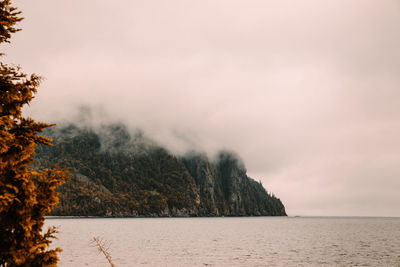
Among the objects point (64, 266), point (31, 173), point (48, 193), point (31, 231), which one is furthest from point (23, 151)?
point (64, 266)

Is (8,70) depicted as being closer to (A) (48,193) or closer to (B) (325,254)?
(A) (48,193)

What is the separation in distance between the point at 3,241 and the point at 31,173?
8.40 ft

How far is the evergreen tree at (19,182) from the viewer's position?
10242 millimetres

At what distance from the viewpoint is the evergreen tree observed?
33.6ft

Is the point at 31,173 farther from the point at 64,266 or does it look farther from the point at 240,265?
the point at 240,265

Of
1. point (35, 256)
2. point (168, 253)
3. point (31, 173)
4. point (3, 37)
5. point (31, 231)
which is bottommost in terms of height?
point (168, 253)

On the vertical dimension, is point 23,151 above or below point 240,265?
above

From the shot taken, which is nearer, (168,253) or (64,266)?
(64,266)

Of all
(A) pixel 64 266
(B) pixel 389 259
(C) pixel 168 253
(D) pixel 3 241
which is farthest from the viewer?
(C) pixel 168 253

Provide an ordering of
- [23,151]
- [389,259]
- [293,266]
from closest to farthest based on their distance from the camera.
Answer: [23,151]
[293,266]
[389,259]

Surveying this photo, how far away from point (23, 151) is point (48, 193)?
1.89m

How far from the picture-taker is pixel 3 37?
11.7 metres

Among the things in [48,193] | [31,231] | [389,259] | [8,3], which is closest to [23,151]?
[48,193]

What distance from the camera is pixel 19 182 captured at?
10391 mm
